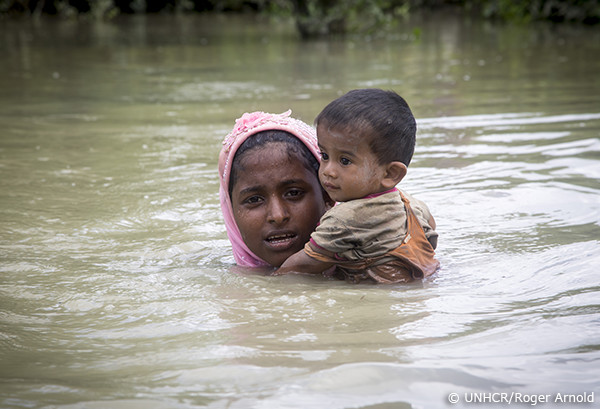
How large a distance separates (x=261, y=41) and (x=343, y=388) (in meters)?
16.0

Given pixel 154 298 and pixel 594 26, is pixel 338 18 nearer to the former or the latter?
pixel 594 26

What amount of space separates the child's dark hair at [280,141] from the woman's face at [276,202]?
31mm

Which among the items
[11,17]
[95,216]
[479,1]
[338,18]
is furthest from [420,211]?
[11,17]

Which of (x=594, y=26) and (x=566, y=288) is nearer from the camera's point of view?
(x=566, y=288)

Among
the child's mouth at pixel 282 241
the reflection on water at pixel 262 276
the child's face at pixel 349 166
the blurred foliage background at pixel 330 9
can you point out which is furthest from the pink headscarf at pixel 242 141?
the blurred foliage background at pixel 330 9

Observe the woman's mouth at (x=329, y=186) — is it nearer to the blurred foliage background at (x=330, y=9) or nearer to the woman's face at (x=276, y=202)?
the woman's face at (x=276, y=202)

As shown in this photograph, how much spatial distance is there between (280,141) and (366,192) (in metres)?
0.61

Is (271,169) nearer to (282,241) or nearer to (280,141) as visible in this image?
(280,141)

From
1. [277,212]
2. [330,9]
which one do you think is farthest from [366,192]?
[330,9]

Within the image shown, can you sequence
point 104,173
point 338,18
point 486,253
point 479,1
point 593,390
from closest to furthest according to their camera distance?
point 593,390, point 486,253, point 104,173, point 338,18, point 479,1

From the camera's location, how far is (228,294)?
3174 millimetres

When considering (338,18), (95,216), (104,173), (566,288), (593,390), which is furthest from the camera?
(338,18)

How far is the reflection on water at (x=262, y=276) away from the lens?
2.22 metres

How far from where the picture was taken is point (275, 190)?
3416 millimetres
